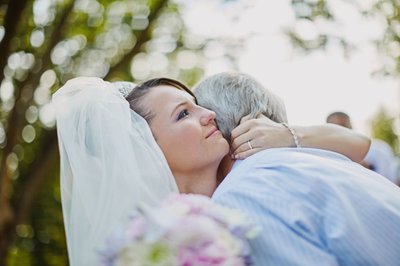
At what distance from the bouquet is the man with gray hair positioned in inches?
9.1

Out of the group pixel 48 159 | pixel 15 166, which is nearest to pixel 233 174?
pixel 48 159

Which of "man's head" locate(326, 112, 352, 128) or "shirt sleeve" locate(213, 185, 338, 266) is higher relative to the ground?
"shirt sleeve" locate(213, 185, 338, 266)

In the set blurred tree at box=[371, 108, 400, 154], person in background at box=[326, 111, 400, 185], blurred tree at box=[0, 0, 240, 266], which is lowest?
blurred tree at box=[371, 108, 400, 154]

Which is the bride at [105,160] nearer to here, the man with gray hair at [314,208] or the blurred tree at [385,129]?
the man with gray hair at [314,208]

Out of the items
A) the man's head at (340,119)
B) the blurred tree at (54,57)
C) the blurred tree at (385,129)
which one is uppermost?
the man's head at (340,119)

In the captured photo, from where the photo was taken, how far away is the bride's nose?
3223mm

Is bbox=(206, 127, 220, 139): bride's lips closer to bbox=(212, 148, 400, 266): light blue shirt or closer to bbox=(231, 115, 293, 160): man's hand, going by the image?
bbox=(231, 115, 293, 160): man's hand

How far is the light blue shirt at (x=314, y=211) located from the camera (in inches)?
100

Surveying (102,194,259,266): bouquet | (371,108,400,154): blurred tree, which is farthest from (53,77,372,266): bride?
(371,108,400,154): blurred tree

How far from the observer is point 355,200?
8.89ft

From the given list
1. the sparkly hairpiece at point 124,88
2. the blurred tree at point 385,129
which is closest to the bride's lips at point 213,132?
the sparkly hairpiece at point 124,88

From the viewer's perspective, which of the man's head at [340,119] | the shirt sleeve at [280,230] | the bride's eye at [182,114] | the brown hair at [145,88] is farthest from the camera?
the man's head at [340,119]

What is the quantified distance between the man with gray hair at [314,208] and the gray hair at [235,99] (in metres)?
0.40

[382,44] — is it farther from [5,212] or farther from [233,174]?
[233,174]
